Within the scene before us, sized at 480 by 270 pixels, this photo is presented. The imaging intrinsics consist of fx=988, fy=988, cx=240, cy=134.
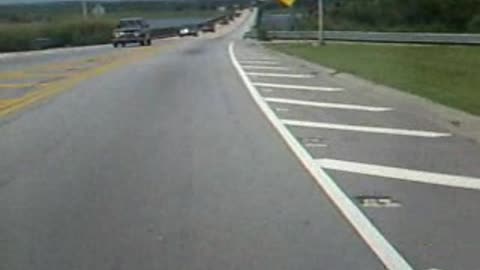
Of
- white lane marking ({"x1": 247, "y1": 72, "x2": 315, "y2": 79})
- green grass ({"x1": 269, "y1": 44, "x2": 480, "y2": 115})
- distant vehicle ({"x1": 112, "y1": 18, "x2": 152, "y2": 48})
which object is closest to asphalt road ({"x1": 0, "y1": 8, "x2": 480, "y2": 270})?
green grass ({"x1": 269, "y1": 44, "x2": 480, "y2": 115})

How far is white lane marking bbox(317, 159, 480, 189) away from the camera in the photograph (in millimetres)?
11234

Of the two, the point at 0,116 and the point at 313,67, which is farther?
the point at 313,67

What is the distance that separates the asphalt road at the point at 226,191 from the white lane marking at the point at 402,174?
0.18 ft

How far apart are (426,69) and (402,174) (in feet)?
59.9

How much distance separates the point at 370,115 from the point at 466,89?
5.12m

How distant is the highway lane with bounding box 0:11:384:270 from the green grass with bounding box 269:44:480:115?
461 cm

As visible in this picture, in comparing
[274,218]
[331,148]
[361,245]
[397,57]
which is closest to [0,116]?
[331,148]

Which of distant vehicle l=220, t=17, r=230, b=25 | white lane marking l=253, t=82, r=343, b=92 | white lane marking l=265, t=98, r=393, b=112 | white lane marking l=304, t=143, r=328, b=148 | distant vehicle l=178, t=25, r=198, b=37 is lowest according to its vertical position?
distant vehicle l=220, t=17, r=230, b=25

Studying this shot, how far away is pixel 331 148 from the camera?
552 inches

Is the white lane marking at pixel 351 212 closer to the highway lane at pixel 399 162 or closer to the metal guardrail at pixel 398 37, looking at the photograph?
the highway lane at pixel 399 162

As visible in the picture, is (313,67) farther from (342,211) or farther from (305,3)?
(305,3)

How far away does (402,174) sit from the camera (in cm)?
1190

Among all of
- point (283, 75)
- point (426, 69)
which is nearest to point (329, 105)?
point (283, 75)

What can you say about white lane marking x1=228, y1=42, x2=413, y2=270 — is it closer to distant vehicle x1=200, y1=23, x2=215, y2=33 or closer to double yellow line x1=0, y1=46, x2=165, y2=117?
double yellow line x1=0, y1=46, x2=165, y2=117
